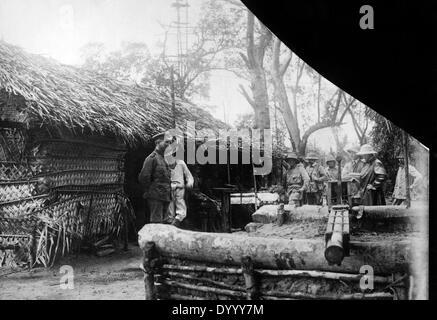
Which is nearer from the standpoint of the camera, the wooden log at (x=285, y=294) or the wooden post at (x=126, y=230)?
the wooden log at (x=285, y=294)

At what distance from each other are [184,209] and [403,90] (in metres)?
2.13

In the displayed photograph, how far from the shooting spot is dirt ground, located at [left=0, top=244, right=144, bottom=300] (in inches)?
119

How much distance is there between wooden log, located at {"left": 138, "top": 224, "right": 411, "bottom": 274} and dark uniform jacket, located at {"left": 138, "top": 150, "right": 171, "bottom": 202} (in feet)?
2.64

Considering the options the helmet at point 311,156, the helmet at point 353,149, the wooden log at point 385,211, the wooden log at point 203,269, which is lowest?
the wooden log at point 203,269

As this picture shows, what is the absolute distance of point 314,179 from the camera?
14.1ft

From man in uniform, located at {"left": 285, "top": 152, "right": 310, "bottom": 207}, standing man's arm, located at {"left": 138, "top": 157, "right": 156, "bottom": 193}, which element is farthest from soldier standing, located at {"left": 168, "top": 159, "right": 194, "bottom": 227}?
man in uniform, located at {"left": 285, "top": 152, "right": 310, "bottom": 207}

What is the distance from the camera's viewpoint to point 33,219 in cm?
371

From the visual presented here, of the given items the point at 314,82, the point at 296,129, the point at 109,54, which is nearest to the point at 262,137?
the point at 296,129

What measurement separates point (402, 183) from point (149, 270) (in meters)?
2.11

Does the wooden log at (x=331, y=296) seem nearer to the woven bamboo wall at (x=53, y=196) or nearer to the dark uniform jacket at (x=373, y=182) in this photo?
the dark uniform jacket at (x=373, y=182)

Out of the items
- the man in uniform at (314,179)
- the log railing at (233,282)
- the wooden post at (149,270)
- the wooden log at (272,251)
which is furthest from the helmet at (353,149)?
the wooden post at (149,270)

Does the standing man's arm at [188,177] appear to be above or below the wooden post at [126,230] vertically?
above

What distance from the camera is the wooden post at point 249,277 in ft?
8.62

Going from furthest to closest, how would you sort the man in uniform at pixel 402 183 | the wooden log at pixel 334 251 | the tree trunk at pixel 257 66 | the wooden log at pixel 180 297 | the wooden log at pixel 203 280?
the tree trunk at pixel 257 66 → the man in uniform at pixel 402 183 → the wooden log at pixel 180 297 → the wooden log at pixel 203 280 → the wooden log at pixel 334 251
